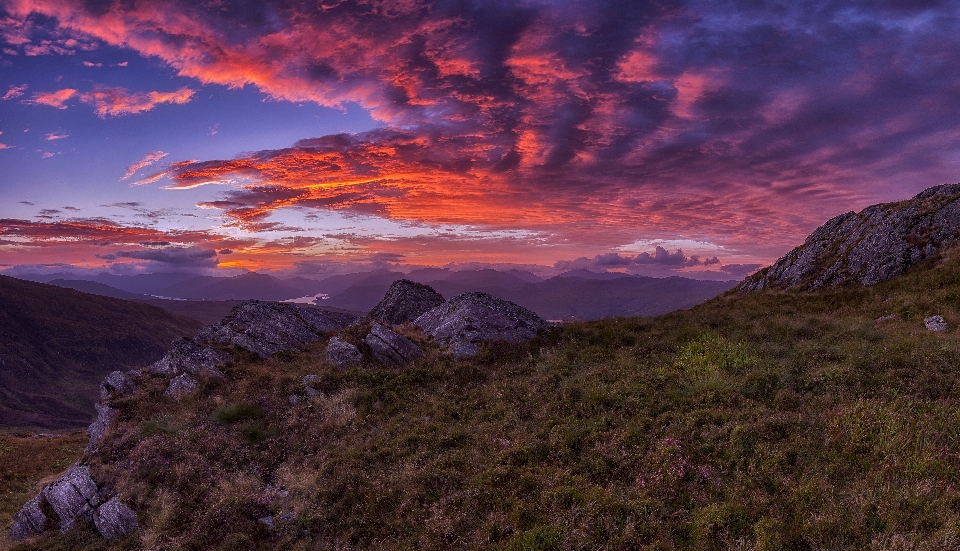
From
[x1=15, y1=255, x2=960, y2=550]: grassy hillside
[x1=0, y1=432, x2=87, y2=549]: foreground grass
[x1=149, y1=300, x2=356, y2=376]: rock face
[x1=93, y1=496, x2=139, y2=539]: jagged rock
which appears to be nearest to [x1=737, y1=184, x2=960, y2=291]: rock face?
[x1=15, y1=255, x2=960, y2=550]: grassy hillside

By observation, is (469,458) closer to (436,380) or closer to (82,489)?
(436,380)

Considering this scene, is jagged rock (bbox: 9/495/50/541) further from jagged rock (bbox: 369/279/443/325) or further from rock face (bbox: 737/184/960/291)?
rock face (bbox: 737/184/960/291)

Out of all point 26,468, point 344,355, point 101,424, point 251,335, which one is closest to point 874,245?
point 344,355

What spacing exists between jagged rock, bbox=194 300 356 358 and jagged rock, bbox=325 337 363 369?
567 centimetres

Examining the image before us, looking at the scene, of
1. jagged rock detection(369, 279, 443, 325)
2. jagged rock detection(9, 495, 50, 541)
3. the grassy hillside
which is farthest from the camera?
jagged rock detection(369, 279, 443, 325)

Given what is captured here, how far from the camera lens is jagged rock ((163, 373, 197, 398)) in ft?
65.4

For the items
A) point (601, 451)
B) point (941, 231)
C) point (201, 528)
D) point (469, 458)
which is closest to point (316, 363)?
point (201, 528)

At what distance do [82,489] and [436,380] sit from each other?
13.3 m

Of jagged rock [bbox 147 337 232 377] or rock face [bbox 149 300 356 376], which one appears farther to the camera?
rock face [bbox 149 300 356 376]

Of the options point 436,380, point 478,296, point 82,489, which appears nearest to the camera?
point 82,489

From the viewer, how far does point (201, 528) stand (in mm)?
12109

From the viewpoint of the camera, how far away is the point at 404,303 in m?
38.3

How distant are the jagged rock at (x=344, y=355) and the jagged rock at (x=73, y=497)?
10.1 m

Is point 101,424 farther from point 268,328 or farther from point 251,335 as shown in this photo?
point 268,328
